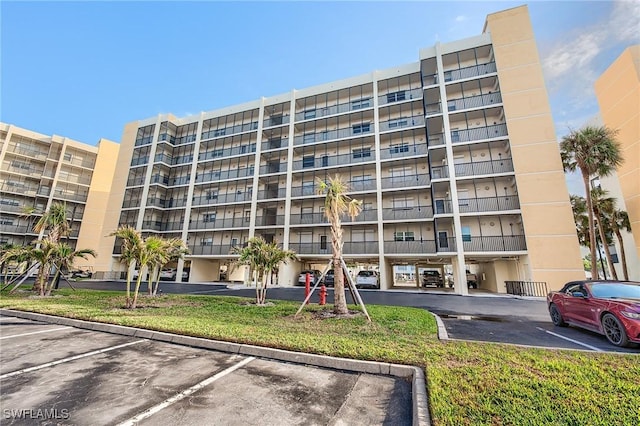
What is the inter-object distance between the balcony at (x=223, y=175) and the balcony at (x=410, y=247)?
16.8m

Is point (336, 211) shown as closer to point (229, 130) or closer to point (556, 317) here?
point (556, 317)

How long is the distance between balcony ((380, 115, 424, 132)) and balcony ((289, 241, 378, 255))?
11.2 m

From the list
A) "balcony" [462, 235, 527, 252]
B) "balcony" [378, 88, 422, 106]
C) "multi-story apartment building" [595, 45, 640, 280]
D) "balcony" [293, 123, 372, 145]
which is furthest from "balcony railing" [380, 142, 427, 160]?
"multi-story apartment building" [595, 45, 640, 280]

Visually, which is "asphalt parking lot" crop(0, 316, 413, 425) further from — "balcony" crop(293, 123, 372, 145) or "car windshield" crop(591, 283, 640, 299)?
"balcony" crop(293, 123, 372, 145)

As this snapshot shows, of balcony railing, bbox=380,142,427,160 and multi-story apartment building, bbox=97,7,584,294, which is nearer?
multi-story apartment building, bbox=97,7,584,294

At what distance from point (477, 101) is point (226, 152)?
27.2 meters

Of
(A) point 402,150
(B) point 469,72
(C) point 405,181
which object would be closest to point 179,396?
(C) point 405,181

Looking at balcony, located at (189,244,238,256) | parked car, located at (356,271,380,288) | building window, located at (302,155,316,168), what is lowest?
parked car, located at (356,271,380,288)

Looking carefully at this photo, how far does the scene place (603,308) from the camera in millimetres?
6227

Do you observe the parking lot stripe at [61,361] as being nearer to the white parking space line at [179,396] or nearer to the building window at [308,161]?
the white parking space line at [179,396]

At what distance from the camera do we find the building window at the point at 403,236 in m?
23.3

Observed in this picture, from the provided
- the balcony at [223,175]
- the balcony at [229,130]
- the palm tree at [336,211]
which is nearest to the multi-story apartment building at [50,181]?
the balcony at [223,175]

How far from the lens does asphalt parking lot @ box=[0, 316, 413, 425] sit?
3.03 m

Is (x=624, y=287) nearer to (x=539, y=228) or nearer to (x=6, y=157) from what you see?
(x=539, y=228)
